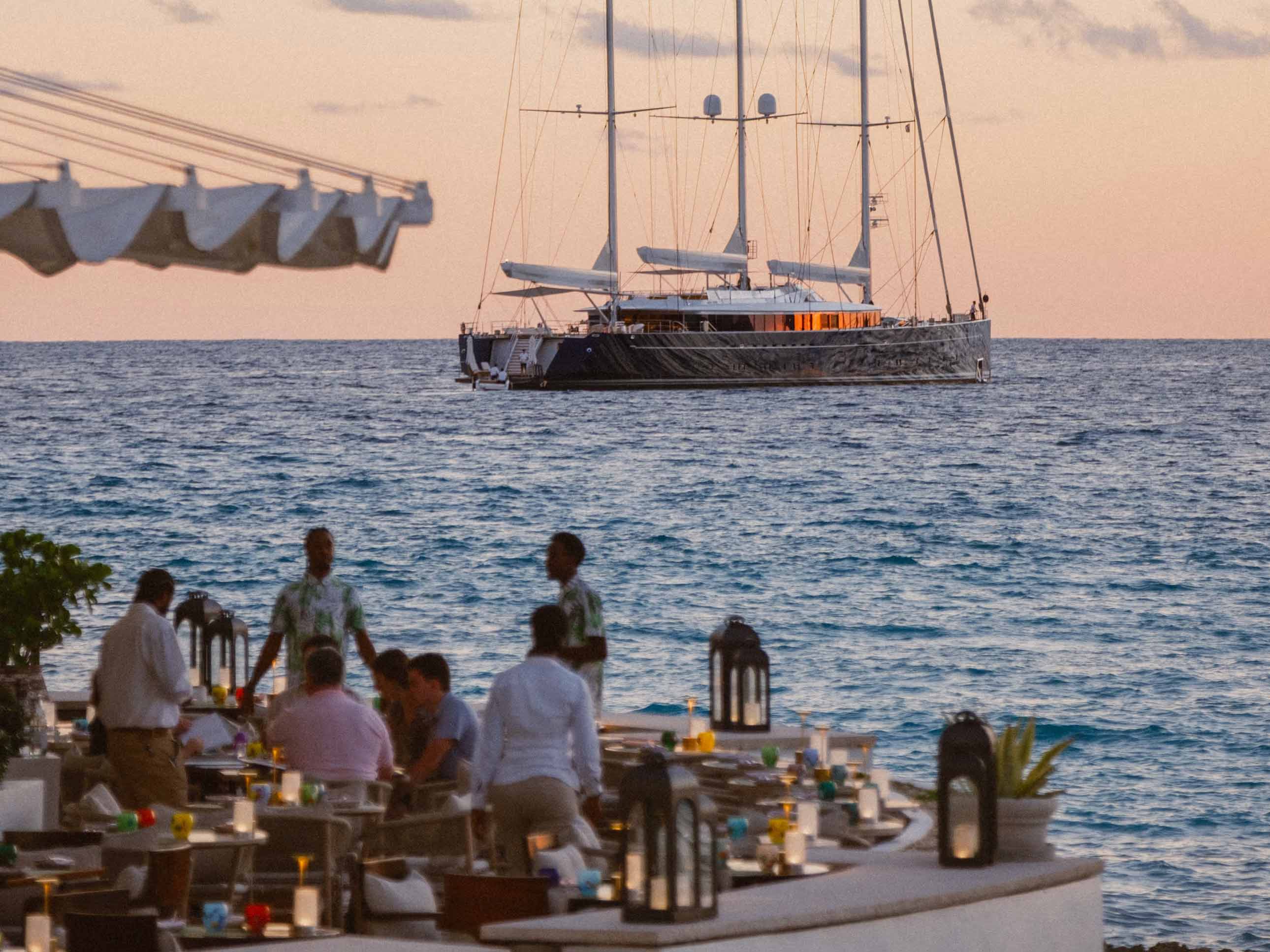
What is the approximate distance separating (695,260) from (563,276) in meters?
4.63

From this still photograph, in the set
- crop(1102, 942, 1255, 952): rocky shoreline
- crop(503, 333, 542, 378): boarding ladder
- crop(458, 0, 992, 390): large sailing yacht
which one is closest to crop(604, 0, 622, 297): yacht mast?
crop(458, 0, 992, 390): large sailing yacht

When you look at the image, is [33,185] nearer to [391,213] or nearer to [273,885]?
[391,213]

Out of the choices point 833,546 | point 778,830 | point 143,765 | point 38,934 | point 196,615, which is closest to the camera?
point 38,934

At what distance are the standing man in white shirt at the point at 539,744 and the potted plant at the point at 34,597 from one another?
3.34 m

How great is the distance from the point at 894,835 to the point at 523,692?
1.96 meters

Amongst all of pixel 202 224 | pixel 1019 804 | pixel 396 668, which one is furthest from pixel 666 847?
pixel 396 668

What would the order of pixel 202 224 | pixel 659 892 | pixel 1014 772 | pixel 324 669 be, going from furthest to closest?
pixel 324 669, pixel 1014 772, pixel 659 892, pixel 202 224

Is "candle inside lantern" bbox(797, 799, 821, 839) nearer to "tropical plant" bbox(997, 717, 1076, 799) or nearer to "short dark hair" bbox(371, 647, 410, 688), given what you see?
"tropical plant" bbox(997, 717, 1076, 799)

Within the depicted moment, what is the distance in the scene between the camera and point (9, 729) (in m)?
8.03

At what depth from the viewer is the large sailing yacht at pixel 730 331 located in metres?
72.0

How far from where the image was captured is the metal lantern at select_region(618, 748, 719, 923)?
5.92 metres

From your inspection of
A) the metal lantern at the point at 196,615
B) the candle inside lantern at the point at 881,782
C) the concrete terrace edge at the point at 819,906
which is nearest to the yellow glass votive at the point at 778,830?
the concrete terrace edge at the point at 819,906

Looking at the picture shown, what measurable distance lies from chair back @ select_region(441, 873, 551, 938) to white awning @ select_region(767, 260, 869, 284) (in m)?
68.9

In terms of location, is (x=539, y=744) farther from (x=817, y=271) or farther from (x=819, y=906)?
(x=817, y=271)
